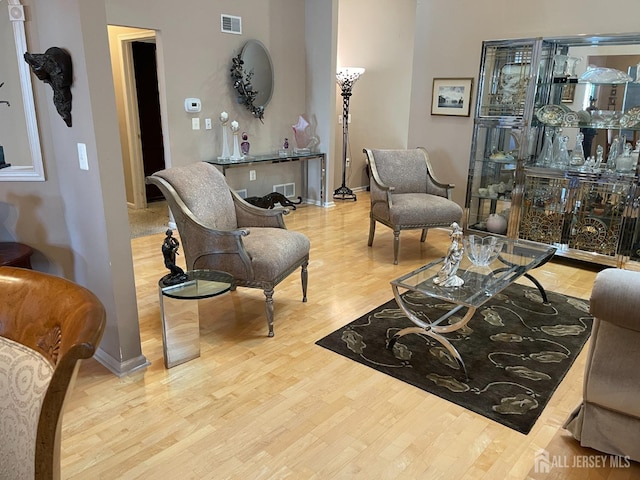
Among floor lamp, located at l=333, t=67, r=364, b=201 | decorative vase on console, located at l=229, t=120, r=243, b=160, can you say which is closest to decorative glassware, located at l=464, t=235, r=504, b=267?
decorative vase on console, located at l=229, t=120, r=243, b=160

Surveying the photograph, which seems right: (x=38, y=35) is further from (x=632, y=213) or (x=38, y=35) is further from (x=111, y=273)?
(x=632, y=213)

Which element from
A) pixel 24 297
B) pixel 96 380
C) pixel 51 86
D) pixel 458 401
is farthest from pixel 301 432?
pixel 51 86

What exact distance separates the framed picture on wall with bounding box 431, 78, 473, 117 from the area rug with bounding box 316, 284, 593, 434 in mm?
2309

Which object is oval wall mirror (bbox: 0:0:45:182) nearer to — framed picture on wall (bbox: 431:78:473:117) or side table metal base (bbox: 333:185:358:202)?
framed picture on wall (bbox: 431:78:473:117)

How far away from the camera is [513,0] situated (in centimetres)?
448

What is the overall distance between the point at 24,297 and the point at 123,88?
5.28 meters

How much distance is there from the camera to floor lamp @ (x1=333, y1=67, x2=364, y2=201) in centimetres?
654

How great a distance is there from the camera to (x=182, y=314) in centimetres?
260

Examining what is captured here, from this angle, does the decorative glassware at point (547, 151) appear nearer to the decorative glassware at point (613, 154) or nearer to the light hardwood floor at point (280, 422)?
the decorative glassware at point (613, 154)

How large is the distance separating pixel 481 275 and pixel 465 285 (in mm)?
222

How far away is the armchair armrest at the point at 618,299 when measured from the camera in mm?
1704

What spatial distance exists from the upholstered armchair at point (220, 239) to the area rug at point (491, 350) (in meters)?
0.53

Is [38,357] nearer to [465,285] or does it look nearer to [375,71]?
[465,285]

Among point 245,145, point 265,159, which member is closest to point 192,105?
point 245,145
